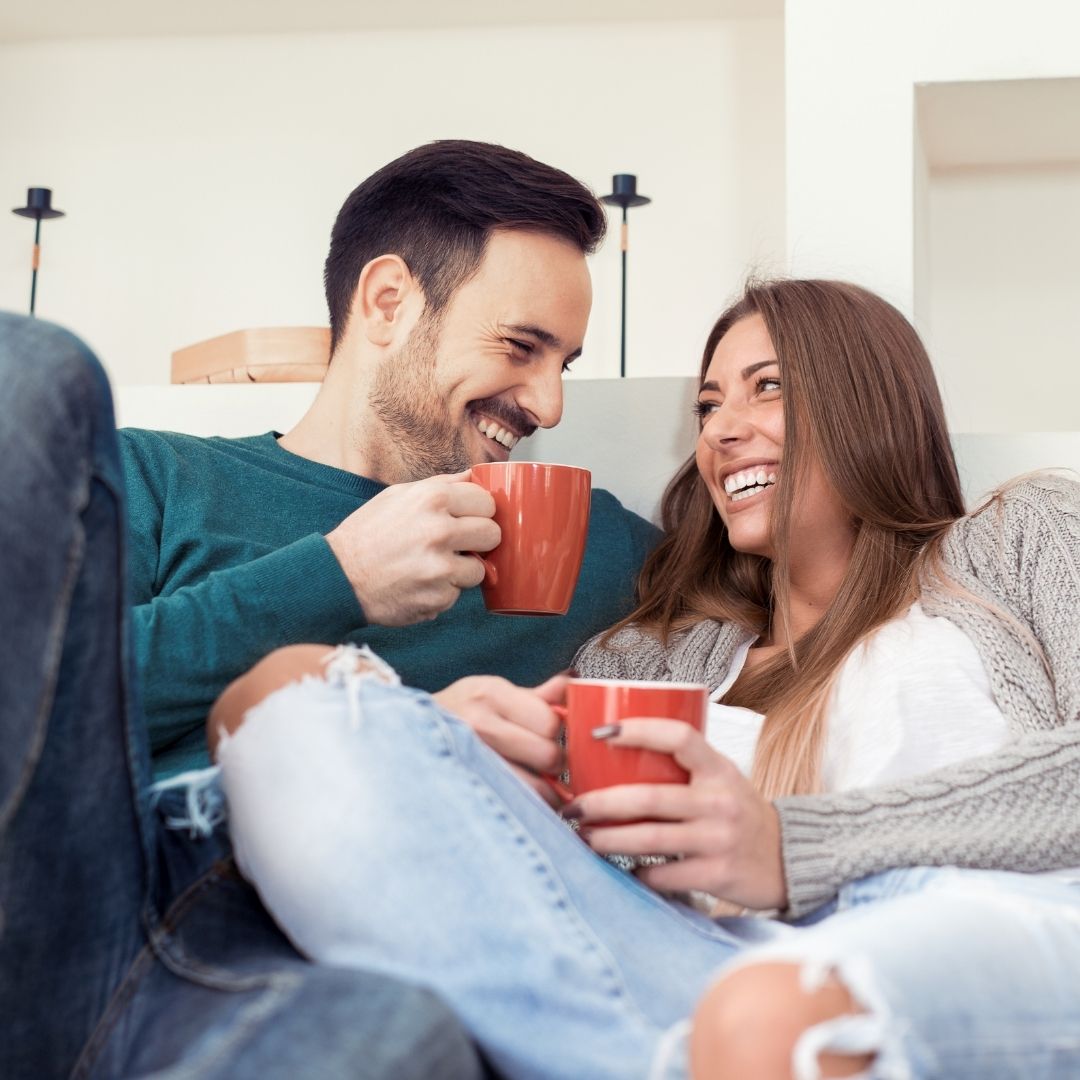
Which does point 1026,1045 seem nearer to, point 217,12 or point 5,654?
point 5,654

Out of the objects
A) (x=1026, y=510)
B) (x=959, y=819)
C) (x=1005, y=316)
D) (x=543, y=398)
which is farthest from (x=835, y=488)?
(x=1005, y=316)

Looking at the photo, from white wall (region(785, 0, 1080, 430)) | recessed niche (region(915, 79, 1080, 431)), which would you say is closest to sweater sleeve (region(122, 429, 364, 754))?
white wall (region(785, 0, 1080, 430))

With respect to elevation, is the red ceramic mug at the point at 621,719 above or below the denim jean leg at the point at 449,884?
above

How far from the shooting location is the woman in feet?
2.05

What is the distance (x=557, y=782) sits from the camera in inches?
34.5

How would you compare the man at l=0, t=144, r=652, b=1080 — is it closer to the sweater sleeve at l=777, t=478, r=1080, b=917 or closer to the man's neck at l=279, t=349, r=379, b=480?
the man's neck at l=279, t=349, r=379, b=480

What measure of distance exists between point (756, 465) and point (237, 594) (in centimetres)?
61

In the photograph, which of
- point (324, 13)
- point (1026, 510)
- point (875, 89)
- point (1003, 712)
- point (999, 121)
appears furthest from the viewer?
point (324, 13)

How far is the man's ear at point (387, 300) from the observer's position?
5.43ft

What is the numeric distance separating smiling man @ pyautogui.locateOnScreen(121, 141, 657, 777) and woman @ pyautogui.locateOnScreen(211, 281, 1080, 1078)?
13cm

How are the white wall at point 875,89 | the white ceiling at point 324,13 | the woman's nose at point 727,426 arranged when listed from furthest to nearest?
the white ceiling at point 324,13, the white wall at point 875,89, the woman's nose at point 727,426

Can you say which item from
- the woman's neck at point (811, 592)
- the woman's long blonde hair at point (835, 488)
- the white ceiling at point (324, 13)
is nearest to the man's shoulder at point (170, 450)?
the woman's long blonde hair at point (835, 488)

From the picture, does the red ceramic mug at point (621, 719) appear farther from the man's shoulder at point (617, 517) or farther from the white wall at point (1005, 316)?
the white wall at point (1005, 316)

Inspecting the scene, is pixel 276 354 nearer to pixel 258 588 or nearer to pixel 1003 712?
pixel 258 588
